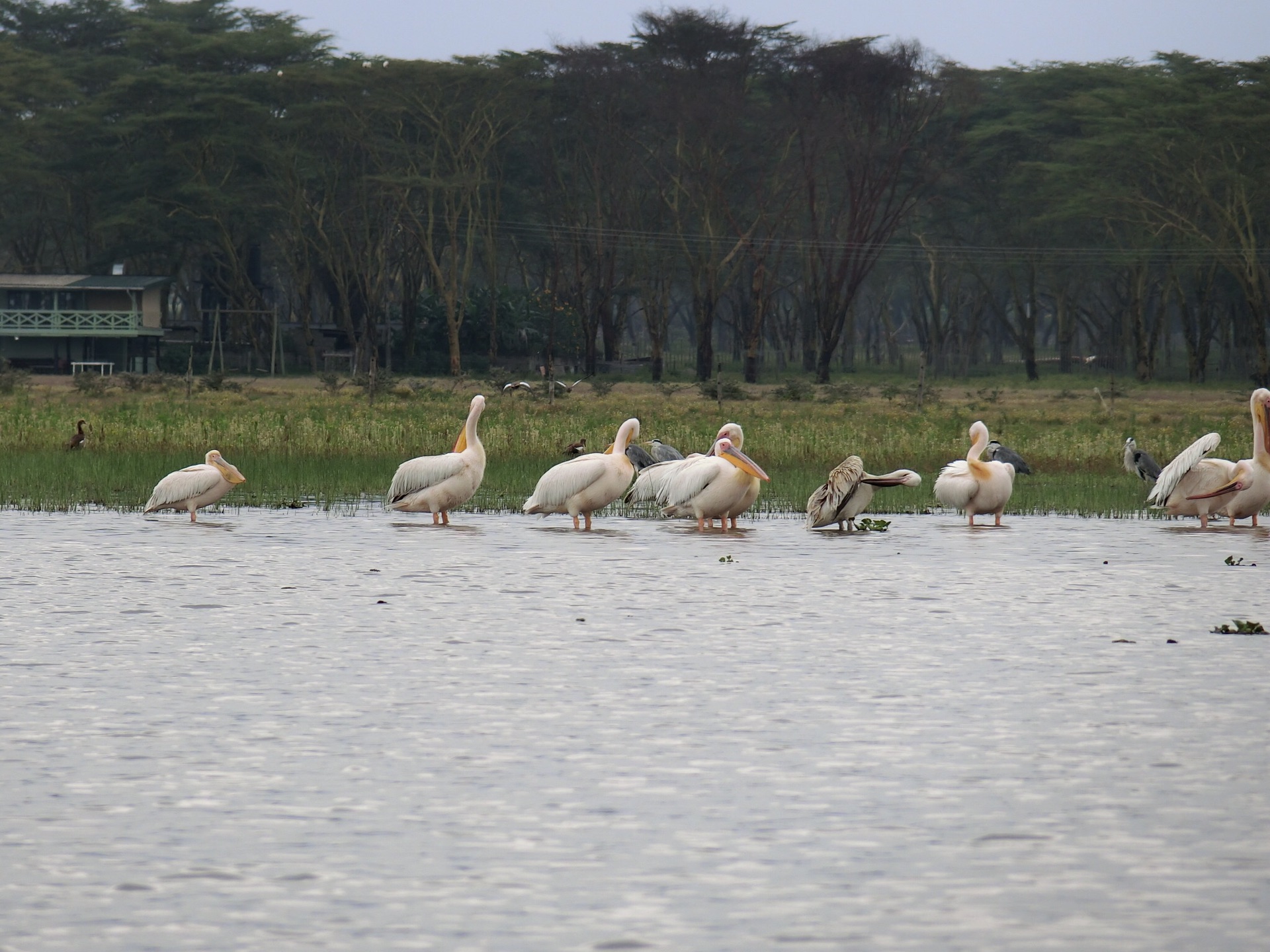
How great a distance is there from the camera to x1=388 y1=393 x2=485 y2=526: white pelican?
1786 centimetres

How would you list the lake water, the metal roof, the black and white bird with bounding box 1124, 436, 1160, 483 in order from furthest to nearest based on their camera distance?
1. the metal roof
2. the black and white bird with bounding box 1124, 436, 1160, 483
3. the lake water

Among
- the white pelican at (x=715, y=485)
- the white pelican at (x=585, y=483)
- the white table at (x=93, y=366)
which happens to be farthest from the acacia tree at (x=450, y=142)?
the white pelican at (x=715, y=485)

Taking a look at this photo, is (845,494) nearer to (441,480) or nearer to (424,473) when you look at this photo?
(441,480)

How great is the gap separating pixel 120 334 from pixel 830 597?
2133 inches

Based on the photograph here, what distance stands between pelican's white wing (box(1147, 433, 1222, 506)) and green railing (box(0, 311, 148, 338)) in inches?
1996

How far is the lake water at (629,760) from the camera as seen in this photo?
5.66m

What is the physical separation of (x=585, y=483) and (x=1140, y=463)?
7.33 metres

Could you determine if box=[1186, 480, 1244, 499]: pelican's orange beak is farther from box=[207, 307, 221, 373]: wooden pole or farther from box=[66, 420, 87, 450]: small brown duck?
box=[207, 307, 221, 373]: wooden pole

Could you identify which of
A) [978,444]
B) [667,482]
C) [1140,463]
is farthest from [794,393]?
[667,482]

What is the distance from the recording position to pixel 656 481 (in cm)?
1800

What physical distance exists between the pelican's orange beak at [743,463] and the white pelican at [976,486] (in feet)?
6.55

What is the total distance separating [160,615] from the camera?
1190 cm

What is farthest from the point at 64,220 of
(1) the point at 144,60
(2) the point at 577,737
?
(2) the point at 577,737

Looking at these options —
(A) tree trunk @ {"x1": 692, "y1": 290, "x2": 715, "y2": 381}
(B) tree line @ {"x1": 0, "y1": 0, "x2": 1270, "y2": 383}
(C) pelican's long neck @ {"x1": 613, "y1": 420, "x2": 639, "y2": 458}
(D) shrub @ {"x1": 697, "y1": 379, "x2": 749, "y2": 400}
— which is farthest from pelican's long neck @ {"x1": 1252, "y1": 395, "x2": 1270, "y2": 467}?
(A) tree trunk @ {"x1": 692, "y1": 290, "x2": 715, "y2": 381}
